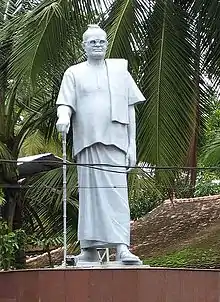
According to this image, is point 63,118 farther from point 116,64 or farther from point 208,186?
point 208,186

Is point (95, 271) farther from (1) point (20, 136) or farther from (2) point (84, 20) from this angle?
(1) point (20, 136)

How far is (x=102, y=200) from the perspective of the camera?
22.9ft

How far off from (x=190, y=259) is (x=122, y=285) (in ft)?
19.7

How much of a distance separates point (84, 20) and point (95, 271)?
16.0ft

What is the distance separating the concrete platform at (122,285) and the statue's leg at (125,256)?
0.20m

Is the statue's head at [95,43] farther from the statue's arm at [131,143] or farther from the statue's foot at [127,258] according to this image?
the statue's foot at [127,258]

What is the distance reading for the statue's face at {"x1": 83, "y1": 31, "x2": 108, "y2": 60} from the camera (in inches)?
280

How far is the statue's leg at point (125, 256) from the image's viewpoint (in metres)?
6.79

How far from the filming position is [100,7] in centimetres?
1059

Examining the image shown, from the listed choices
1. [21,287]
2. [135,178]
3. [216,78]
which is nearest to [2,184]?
[135,178]

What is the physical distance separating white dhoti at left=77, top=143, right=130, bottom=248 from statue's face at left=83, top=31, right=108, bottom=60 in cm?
74

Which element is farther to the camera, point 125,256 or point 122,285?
point 125,256

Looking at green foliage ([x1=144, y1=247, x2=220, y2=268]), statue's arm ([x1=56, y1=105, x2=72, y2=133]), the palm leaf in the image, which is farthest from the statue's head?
green foliage ([x1=144, y1=247, x2=220, y2=268])

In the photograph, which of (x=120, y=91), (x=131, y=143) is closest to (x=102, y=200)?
(x=131, y=143)
